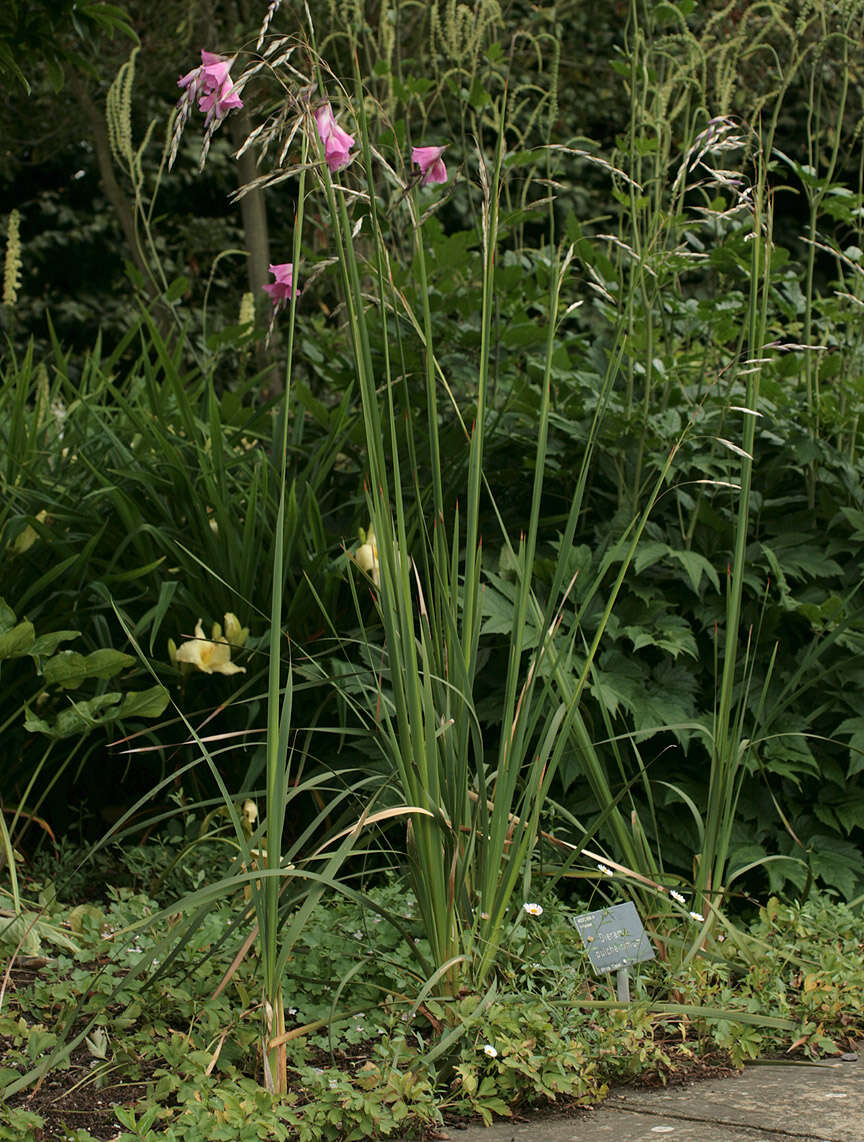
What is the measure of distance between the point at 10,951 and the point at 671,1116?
118 centimetres

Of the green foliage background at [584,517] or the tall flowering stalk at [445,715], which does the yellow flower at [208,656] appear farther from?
the tall flowering stalk at [445,715]

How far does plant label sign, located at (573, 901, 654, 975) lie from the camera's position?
188 centimetres

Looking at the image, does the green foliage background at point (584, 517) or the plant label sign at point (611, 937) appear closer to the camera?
the plant label sign at point (611, 937)

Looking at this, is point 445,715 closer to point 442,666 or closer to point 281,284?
point 442,666

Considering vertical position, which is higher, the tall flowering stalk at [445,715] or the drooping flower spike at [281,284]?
the drooping flower spike at [281,284]

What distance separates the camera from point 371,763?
2.63 metres

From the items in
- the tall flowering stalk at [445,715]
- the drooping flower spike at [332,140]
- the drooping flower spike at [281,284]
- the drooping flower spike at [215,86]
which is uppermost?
the drooping flower spike at [215,86]

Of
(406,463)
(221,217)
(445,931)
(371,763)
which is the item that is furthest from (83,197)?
(445,931)

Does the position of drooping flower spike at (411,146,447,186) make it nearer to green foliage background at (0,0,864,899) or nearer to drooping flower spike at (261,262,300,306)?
drooping flower spike at (261,262,300,306)

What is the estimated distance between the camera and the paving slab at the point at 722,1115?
1573 millimetres

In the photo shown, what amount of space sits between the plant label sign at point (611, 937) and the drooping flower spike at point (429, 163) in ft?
3.90

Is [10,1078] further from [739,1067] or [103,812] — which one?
[103,812]

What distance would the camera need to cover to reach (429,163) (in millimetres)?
1854

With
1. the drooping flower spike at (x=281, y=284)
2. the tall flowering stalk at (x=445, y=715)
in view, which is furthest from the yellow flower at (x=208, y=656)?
the drooping flower spike at (x=281, y=284)
